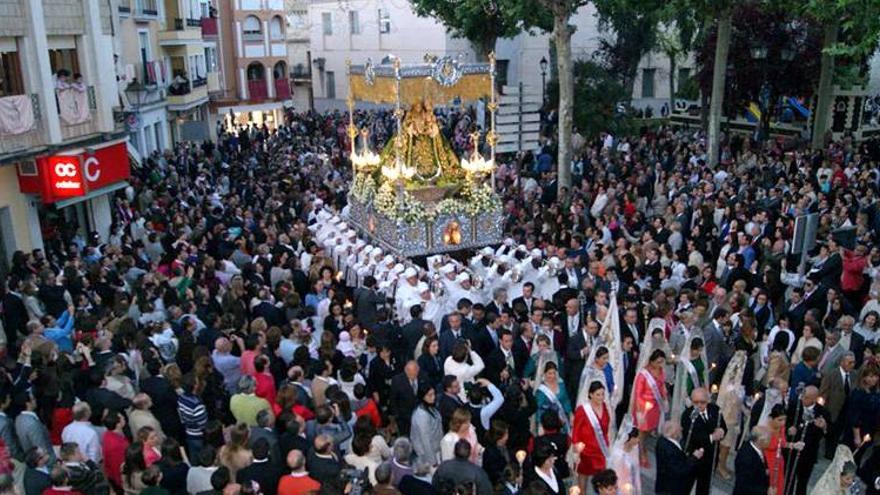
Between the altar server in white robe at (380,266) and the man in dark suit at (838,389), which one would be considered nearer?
the man in dark suit at (838,389)

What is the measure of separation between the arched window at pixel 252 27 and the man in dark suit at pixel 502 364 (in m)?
36.5

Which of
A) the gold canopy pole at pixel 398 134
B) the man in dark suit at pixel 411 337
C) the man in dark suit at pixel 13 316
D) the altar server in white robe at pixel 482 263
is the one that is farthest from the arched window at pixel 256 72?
the man in dark suit at pixel 411 337

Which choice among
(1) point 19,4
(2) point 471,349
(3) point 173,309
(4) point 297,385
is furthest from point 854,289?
(1) point 19,4

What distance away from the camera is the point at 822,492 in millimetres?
5965

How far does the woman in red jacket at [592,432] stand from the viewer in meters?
7.15

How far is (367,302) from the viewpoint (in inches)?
424

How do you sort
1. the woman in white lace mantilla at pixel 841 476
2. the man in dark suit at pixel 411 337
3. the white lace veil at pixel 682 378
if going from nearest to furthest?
the woman in white lace mantilla at pixel 841 476
the white lace veil at pixel 682 378
the man in dark suit at pixel 411 337

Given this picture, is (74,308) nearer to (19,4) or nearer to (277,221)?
(277,221)

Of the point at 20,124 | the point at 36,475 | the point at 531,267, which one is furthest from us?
the point at 20,124

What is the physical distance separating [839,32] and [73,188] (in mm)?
21792

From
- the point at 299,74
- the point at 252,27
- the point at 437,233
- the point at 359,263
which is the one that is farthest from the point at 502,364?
the point at 299,74

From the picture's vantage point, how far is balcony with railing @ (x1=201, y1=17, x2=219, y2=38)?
3412cm

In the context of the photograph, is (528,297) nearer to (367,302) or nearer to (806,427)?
(367,302)

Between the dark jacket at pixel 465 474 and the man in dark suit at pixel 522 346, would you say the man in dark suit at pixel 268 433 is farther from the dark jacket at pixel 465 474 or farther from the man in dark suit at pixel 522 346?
the man in dark suit at pixel 522 346
